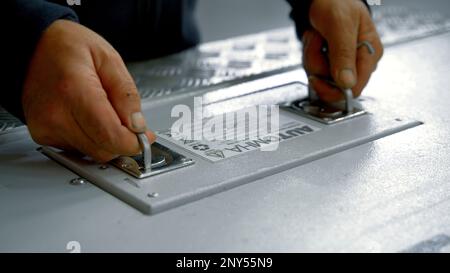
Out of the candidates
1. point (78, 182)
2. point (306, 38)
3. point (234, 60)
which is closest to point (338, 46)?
point (306, 38)

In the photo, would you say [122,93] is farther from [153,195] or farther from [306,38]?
[306,38]

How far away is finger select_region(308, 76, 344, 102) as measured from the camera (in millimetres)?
1395

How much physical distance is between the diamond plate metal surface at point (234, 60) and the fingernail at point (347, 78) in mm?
297

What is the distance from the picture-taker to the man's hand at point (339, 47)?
1.39 metres

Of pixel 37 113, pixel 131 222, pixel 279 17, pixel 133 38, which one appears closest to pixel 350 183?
pixel 131 222

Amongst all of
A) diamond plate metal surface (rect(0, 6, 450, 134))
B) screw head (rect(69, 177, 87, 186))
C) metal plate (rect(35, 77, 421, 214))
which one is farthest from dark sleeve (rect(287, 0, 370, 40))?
screw head (rect(69, 177, 87, 186))

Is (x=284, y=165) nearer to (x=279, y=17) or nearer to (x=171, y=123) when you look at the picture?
(x=171, y=123)

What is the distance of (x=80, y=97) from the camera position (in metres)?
1.01

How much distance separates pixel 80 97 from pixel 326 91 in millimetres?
592

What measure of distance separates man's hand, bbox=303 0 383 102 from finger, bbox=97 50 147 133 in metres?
0.50

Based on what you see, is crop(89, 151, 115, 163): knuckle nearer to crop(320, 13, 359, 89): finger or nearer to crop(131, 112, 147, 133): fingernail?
crop(131, 112, 147, 133): fingernail

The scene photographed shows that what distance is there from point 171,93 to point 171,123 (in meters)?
0.19

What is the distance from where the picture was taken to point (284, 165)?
1063 millimetres

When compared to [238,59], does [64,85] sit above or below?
above
